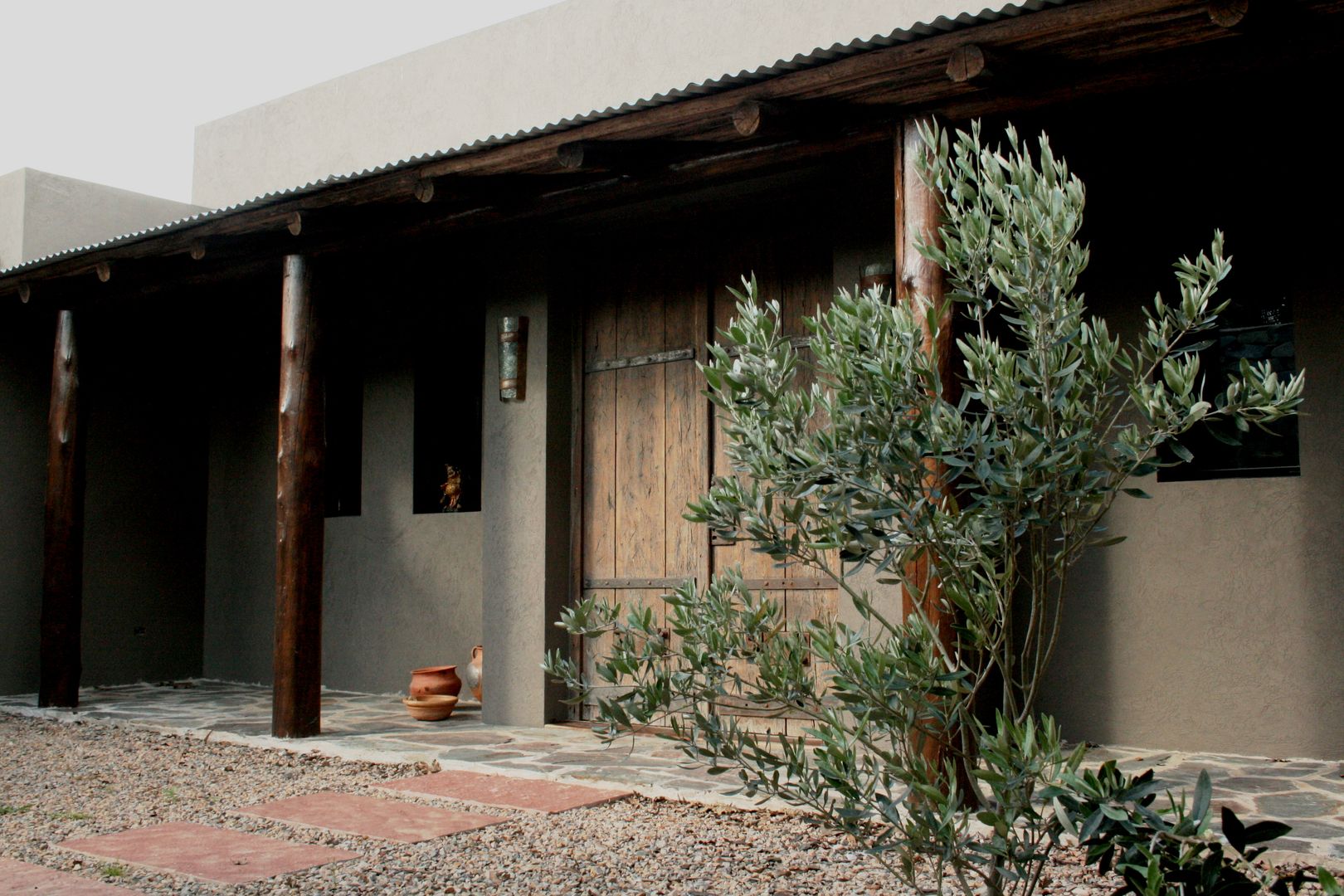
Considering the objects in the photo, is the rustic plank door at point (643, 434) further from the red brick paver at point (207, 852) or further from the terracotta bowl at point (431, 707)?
the red brick paver at point (207, 852)

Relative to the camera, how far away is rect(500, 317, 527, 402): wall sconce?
267 inches

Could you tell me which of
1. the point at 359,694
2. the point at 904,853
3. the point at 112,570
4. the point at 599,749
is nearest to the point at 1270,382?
the point at 904,853

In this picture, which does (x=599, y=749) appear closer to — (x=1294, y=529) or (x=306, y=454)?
(x=306, y=454)

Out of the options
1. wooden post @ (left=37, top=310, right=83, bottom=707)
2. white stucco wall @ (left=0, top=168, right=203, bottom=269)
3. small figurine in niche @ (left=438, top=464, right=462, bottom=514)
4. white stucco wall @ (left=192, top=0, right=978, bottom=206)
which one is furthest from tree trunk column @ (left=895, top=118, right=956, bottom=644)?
white stucco wall @ (left=0, top=168, right=203, bottom=269)

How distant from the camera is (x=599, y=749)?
18.7 feet

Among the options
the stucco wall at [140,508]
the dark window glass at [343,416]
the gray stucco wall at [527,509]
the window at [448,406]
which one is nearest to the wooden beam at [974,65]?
the gray stucco wall at [527,509]

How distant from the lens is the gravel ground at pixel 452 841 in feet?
11.7

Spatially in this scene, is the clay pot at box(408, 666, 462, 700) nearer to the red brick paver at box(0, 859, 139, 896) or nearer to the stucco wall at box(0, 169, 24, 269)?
the red brick paver at box(0, 859, 139, 896)

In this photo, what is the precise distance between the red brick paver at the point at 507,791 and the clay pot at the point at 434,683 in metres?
1.59

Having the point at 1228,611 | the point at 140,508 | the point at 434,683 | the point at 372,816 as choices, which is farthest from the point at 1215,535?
the point at 140,508

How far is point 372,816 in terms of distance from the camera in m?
4.58

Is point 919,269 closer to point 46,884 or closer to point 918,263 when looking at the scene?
point 918,263

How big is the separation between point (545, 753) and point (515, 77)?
5.80 meters

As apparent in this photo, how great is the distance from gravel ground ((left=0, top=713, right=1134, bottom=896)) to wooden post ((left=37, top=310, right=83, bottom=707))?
1936 mm
